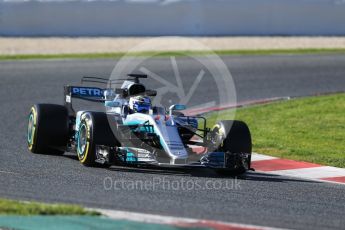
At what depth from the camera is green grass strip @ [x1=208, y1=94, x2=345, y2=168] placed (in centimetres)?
1278

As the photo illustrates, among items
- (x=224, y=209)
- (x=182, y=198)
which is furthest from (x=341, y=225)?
(x=182, y=198)

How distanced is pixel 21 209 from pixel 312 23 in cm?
2350

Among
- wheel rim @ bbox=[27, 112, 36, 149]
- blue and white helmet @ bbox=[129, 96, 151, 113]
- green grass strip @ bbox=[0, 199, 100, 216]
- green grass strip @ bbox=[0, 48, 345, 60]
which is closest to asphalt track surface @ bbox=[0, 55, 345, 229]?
wheel rim @ bbox=[27, 112, 36, 149]

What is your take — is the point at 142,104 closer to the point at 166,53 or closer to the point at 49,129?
the point at 49,129

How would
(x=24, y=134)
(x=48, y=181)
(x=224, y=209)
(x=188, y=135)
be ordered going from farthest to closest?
1. (x=24, y=134)
2. (x=188, y=135)
3. (x=48, y=181)
4. (x=224, y=209)

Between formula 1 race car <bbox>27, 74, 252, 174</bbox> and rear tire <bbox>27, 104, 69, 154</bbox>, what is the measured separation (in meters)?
0.01

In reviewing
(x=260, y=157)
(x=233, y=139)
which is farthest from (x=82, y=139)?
(x=260, y=157)

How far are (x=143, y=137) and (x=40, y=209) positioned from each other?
3384 mm

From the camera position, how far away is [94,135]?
10.6 m

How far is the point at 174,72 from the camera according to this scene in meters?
21.2

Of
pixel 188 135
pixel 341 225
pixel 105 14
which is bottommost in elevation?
pixel 341 225

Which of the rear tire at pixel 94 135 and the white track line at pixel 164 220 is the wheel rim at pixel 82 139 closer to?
the rear tire at pixel 94 135

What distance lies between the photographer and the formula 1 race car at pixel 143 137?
34.4ft

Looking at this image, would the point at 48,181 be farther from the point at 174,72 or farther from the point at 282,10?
the point at 282,10
